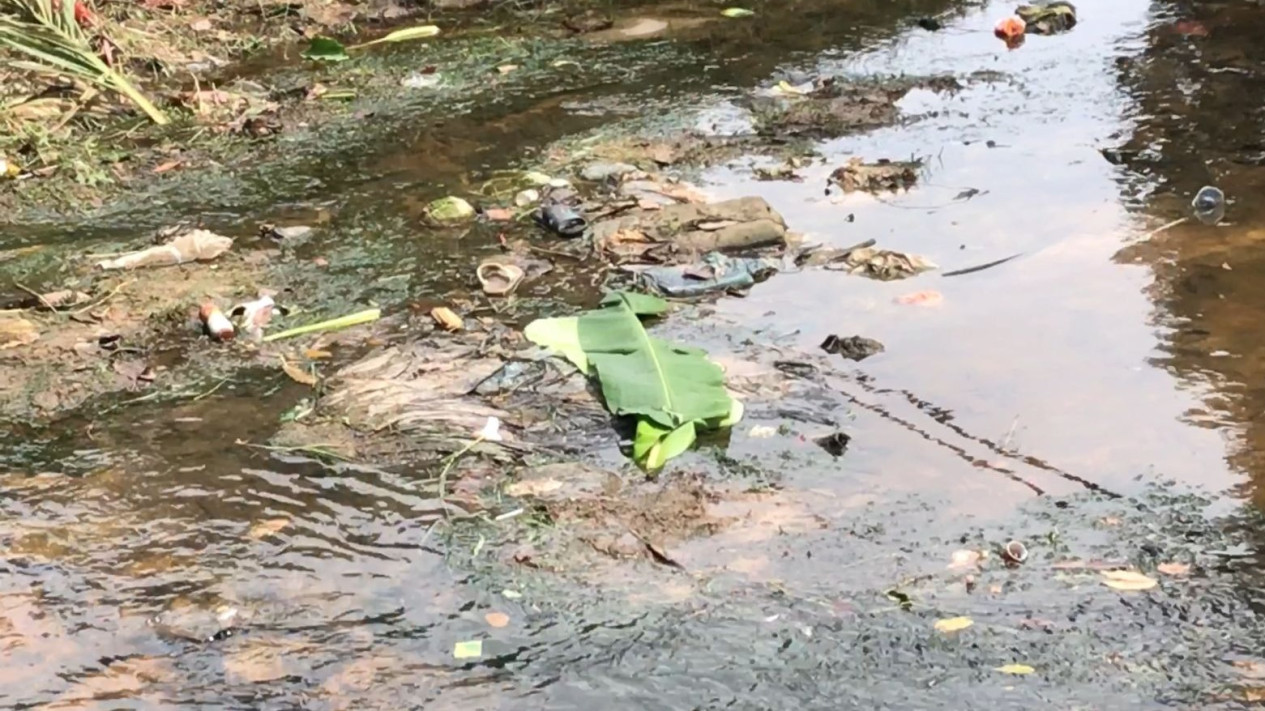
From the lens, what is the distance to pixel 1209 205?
421 cm

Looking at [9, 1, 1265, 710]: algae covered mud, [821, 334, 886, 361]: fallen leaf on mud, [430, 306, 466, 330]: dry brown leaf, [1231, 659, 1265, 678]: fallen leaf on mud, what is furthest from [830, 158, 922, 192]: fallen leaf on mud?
[1231, 659, 1265, 678]: fallen leaf on mud

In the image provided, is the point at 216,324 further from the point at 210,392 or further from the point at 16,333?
the point at 16,333

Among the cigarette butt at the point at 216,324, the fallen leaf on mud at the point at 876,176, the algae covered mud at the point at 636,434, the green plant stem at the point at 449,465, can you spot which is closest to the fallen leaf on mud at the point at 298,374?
the algae covered mud at the point at 636,434

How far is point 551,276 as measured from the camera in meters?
3.94

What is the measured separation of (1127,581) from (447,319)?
2037 mm

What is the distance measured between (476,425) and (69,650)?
1094 millimetres

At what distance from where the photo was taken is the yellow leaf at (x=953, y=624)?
2.40 m

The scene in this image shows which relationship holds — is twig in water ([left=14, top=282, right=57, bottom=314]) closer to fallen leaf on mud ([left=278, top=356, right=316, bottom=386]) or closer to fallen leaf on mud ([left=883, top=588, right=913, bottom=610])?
fallen leaf on mud ([left=278, top=356, right=316, bottom=386])

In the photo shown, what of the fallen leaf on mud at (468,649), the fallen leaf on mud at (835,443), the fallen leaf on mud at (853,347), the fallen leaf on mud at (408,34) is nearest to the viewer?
the fallen leaf on mud at (468,649)

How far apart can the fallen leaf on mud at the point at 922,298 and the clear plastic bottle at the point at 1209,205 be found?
44.1 inches

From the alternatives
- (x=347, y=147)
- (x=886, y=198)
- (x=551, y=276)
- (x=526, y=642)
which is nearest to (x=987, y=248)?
(x=886, y=198)

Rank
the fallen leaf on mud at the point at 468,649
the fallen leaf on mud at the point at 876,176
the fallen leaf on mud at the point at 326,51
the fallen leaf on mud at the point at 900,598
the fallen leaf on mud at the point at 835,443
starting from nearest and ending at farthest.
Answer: the fallen leaf on mud at the point at 468,649 → the fallen leaf on mud at the point at 900,598 → the fallen leaf on mud at the point at 835,443 → the fallen leaf on mud at the point at 876,176 → the fallen leaf on mud at the point at 326,51

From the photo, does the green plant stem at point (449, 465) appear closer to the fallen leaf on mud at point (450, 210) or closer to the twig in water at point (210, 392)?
the twig in water at point (210, 392)

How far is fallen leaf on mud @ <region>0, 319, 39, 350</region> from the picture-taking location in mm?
3545
